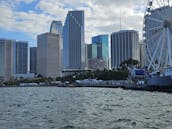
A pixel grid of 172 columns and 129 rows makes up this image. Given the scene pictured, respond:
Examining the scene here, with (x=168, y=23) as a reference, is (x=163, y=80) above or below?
below

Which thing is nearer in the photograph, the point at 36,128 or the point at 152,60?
the point at 36,128

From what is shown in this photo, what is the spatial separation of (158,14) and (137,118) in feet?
262

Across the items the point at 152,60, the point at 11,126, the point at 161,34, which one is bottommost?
the point at 11,126

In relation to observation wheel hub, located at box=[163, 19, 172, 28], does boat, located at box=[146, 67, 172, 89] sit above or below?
below

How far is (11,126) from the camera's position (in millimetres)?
34219

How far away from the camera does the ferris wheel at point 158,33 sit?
10938 centimetres

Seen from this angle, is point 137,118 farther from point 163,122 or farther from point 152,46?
point 152,46

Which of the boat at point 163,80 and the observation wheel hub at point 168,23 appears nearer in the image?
the observation wheel hub at point 168,23

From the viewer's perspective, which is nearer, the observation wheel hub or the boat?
the observation wheel hub

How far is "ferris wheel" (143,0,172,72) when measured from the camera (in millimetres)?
109375

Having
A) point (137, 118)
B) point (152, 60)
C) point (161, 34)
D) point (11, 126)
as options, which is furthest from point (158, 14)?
point (11, 126)

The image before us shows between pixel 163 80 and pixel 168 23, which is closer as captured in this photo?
pixel 168 23

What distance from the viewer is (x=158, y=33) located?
115812 millimetres

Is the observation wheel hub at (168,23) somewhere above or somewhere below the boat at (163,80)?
above
